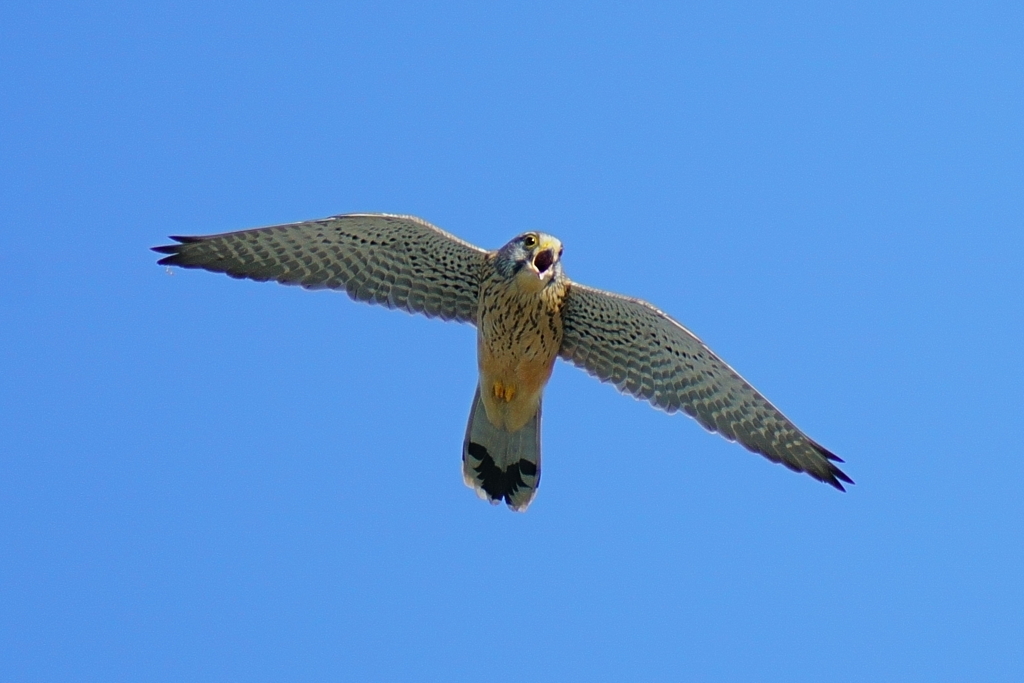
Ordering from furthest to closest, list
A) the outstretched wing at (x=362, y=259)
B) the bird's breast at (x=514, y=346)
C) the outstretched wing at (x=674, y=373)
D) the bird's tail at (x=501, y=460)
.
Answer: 1. the bird's tail at (x=501, y=460)
2. the outstretched wing at (x=674, y=373)
3. the outstretched wing at (x=362, y=259)
4. the bird's breast at (x=514, y=346)

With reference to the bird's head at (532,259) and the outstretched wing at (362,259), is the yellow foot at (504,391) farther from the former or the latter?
the bird's head at (532,259)

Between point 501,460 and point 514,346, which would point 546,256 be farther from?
point 501,460

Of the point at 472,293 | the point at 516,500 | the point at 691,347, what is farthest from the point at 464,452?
the point at 691,347

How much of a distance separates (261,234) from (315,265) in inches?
16.7

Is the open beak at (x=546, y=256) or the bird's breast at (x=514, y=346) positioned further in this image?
the bird's breast at (x=514, y=346)

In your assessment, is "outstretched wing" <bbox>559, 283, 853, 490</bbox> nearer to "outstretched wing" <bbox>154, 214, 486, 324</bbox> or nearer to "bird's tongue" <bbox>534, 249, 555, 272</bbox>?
"bird's tongue" <bbox>534, 249, 555, 272</bbox>

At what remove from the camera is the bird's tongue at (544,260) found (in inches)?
353

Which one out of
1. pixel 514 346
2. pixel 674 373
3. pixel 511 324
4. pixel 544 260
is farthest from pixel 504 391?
pixel 674 373

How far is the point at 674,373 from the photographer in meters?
9.62

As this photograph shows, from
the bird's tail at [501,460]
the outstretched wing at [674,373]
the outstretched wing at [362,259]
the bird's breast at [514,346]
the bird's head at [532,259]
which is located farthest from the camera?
the bird's tail at [501,460]

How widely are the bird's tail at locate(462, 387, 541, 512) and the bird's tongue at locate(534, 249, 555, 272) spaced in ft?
3.29

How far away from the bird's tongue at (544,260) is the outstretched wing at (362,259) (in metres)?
0.47

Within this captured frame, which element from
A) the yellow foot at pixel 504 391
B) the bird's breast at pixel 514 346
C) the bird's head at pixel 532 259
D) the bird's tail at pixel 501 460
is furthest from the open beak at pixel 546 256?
the bird's tail at pixel 501 460

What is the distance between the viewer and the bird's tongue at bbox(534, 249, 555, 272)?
897cm
